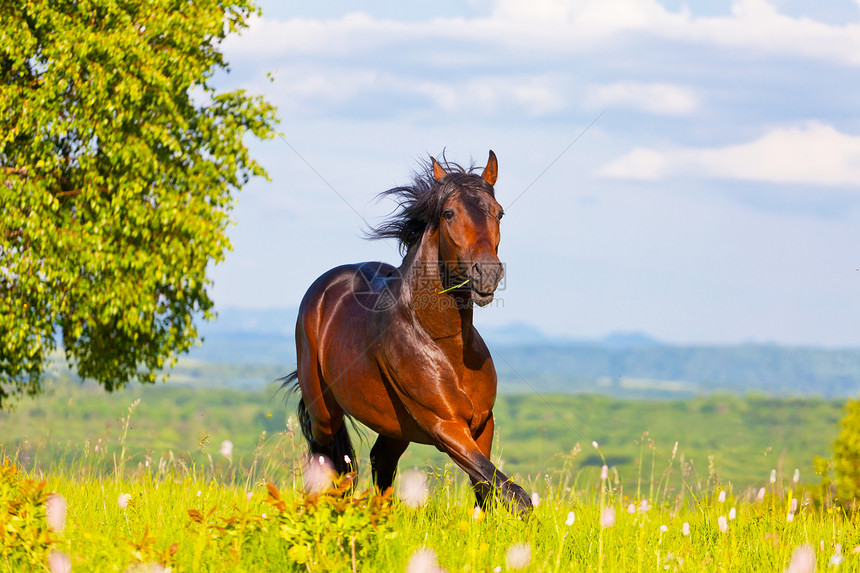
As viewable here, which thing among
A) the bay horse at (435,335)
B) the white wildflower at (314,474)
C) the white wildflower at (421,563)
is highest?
the bay horse at (435,335)

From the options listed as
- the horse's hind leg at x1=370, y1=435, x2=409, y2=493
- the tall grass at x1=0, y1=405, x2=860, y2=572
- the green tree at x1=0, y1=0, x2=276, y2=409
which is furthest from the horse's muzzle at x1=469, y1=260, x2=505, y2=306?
the green tree at x1=0, y1=0, x2=276, y2=409

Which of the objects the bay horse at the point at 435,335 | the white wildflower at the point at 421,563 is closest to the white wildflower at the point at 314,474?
the bay horse at the point at 435,335

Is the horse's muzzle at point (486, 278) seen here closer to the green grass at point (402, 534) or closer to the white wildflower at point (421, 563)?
the green grass at point (402, 534)

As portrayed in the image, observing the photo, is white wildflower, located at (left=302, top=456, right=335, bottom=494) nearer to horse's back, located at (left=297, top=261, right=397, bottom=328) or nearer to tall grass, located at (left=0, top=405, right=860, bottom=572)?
tall grass, located at (left=0, top=405, right=860, bottom=572)

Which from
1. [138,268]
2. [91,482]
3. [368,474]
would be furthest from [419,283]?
[138,268]

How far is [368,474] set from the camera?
7504 millimetres

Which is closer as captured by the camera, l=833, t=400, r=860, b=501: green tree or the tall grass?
the tall grass

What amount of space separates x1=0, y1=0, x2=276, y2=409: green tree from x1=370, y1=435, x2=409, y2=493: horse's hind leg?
8.07 metres

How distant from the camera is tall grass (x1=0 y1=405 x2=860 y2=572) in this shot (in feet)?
12.9

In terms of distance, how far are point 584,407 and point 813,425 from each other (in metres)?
43.3

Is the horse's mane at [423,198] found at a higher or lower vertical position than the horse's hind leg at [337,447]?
higher

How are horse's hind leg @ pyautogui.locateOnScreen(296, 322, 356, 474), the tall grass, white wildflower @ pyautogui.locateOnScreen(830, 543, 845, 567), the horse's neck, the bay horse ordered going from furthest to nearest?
horse's hind leg @ pyautogui.locateOnScreen(296, 322, 356, 474), the horse's neck, the bay horse, the tall grass, white wildflower @ pyautogui.locateOnScreen(830, 543, 845, 567)

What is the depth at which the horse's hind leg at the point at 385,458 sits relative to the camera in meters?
7.38

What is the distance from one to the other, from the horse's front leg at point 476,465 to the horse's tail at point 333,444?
7.38 feet
